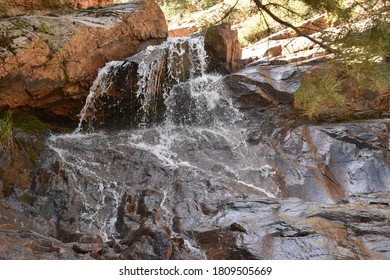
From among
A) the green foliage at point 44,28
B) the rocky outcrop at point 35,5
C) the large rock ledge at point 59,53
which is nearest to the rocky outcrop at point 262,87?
the large rock ledge at point 59,53

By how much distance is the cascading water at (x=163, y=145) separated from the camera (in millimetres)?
6500

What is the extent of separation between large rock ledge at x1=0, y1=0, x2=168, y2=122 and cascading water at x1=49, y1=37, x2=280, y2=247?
16.7 inches

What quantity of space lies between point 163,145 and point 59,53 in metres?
2.85

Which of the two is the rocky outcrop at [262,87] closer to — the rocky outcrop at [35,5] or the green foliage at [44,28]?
the green foliage at [44,28]

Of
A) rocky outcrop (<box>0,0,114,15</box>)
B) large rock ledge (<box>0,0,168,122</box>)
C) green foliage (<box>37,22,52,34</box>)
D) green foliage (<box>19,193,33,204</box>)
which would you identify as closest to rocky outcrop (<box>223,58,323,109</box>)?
large rock ledge (<box>0,0,168,122</box>)

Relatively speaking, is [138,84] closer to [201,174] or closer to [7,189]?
[201,174]

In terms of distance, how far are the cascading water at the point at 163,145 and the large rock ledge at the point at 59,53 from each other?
1.40 ft

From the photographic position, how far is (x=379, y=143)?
8039mm

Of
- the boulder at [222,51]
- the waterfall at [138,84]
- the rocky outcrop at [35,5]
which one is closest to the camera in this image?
the rocky outcrop at [35,5]

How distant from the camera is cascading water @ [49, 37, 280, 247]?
650cm

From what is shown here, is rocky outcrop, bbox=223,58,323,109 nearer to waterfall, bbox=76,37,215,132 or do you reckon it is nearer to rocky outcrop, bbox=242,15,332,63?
rocky outcrop, bbox=242,15,332,63

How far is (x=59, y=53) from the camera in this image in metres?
8.30

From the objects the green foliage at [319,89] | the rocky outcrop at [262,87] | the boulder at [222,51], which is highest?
the boulder at [222,51]

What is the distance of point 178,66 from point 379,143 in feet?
15.7
